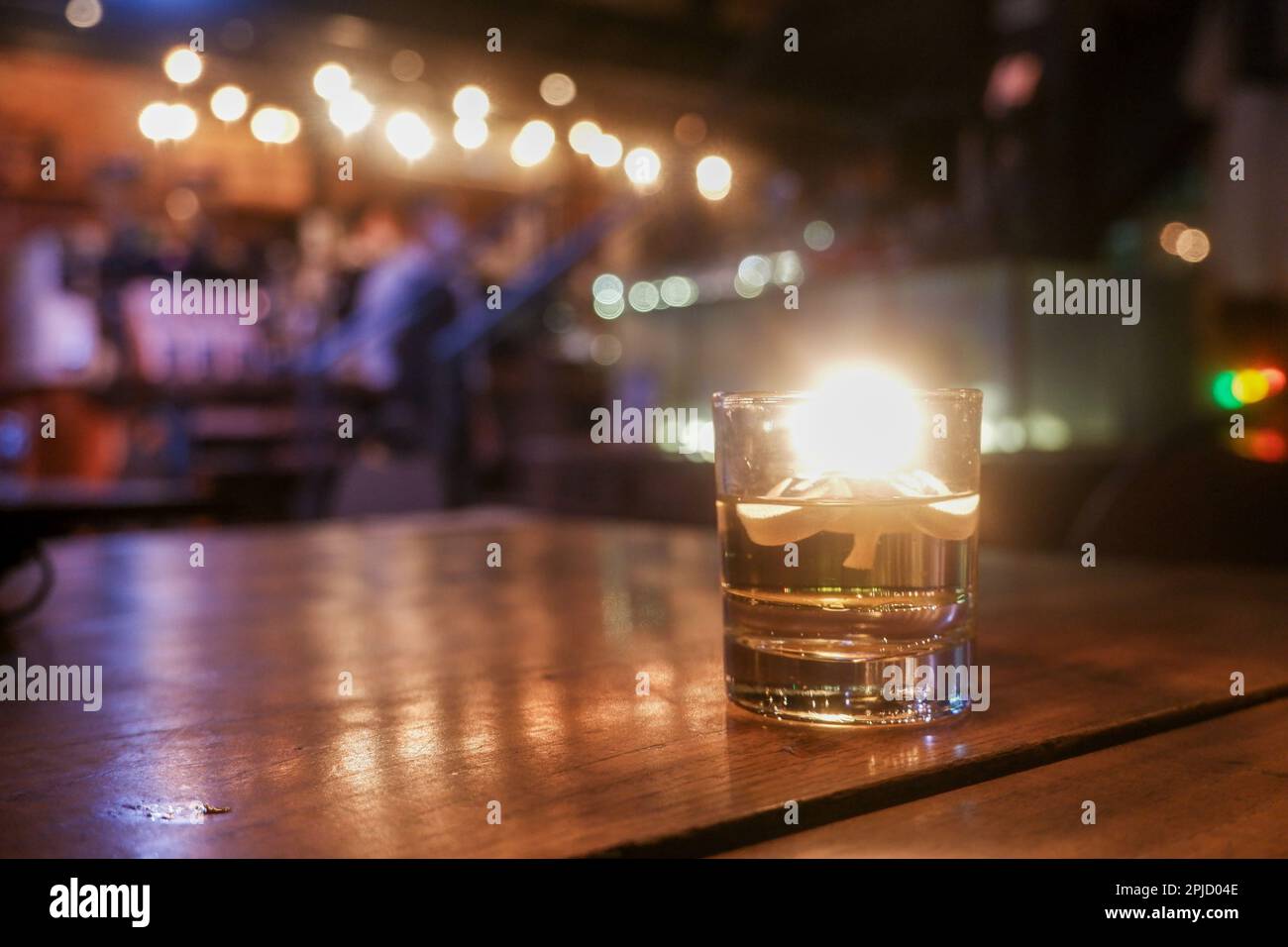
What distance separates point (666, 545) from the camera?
4.31 feet

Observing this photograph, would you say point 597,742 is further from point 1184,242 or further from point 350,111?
point 1184,242

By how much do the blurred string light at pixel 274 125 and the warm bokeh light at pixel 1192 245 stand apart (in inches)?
188

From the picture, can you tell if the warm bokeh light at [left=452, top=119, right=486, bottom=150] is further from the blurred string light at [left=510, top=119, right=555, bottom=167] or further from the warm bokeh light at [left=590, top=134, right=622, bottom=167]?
the warm bokeh light at [left=590, top=134, right=622, bottom=167]

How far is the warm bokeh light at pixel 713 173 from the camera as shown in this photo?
22.1 feet

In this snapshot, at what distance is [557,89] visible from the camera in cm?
741

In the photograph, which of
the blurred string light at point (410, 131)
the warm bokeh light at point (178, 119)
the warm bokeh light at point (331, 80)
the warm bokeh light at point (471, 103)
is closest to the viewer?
the warm bokeh light at point (331, 80)

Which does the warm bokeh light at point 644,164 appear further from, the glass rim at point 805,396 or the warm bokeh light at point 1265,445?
the glass rim at point 805,396

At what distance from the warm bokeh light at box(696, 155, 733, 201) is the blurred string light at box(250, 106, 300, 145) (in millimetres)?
2317

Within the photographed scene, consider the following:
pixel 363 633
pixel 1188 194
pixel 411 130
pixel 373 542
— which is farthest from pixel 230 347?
pixel 363 633

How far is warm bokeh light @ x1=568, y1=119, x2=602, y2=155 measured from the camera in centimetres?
687

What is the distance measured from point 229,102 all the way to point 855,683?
5.97m

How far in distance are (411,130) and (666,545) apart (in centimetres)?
464
